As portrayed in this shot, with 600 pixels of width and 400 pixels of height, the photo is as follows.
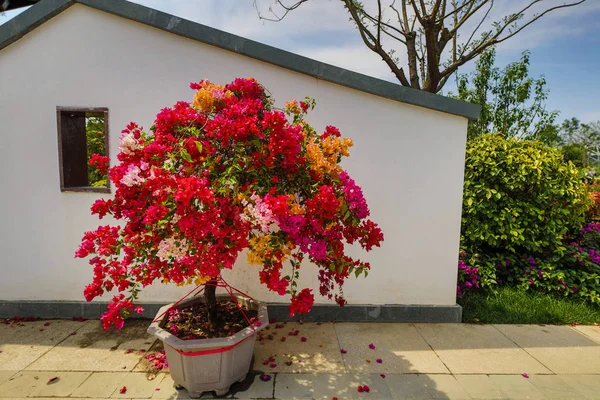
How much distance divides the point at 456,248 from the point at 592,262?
88.3 inches

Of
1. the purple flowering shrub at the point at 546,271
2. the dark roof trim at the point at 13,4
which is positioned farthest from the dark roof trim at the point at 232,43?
the dark roof trim at the point at 13,4

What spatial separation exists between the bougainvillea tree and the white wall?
1.33m

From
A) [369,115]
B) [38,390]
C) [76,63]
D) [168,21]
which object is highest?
[168,21]

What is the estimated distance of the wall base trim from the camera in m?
3.87

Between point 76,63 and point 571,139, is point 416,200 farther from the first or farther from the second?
point 571,139

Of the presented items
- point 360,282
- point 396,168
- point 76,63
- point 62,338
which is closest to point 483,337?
point 360,282

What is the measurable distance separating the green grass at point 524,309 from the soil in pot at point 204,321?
2.76 m

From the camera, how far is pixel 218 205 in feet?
7.15

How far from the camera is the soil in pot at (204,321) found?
2.75 meters

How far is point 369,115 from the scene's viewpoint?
12.2ft

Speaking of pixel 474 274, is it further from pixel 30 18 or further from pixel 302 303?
pixel 30 18

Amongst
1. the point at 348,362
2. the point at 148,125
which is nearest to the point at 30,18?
the point at 148,125

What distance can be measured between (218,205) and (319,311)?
227 centimetres

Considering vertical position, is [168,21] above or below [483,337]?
above
